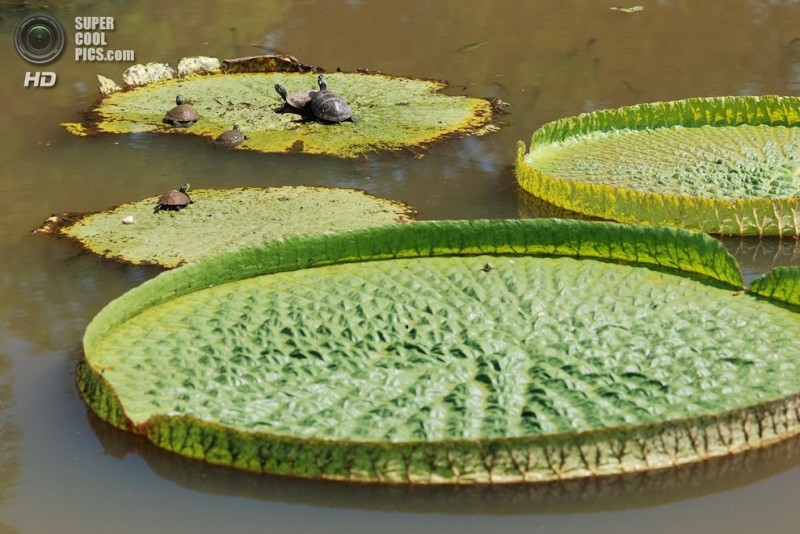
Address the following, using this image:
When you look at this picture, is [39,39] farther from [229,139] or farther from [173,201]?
[173,201]

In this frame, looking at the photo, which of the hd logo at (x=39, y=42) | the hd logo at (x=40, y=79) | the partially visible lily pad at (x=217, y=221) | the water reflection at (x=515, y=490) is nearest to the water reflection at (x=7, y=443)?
the water reflection at (x=515, y=490)

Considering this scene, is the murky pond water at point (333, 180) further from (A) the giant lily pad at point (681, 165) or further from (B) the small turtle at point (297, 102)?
(B) the small turtle at point (297, 102)

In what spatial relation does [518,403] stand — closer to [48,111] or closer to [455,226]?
[455,226]

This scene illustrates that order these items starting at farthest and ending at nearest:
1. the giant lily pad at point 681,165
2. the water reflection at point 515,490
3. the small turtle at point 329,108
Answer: the small turtle at point 329,108
the giant lily pad at point 681,165
the water reflection at point 515,490

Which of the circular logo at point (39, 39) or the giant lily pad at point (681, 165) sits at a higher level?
the giant lily pad at point (681, 165)

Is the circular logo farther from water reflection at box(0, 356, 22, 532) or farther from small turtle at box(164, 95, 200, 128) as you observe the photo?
water reflection at box(0, 356, 22, 532)

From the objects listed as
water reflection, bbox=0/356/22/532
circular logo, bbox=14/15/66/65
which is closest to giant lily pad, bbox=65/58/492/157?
circular logo, bbox=14/15/66/65

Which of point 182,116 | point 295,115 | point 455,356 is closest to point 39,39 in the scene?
point 182,116
